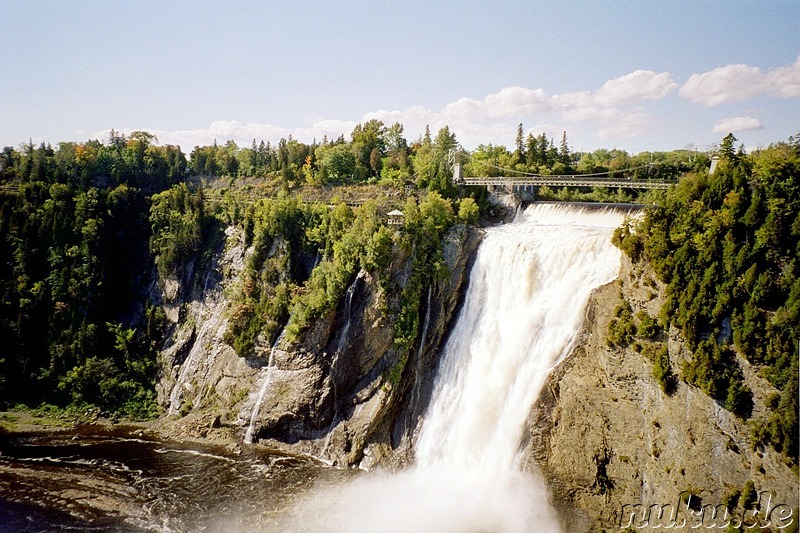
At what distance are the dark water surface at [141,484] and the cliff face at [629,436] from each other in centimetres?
1439

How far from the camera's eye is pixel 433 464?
1233 inches

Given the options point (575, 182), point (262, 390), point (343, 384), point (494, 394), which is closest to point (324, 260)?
point (343, 384)

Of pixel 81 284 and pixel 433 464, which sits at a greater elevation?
pixel 81 284

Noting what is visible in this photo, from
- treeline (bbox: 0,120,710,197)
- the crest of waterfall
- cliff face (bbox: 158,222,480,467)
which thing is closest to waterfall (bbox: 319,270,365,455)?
cliff face (bbox: 158,222,480,467)

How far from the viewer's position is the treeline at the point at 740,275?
841 inches

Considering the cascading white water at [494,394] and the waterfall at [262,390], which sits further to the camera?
the waterfall at [262,390]

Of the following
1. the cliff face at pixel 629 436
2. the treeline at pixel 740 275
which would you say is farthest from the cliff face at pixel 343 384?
the treeline at pixel 740 275

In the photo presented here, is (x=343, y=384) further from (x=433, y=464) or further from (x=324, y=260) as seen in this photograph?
(x=324, y=260)

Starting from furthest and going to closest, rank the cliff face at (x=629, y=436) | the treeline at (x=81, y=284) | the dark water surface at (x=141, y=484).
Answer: the treeline at (x=81, y=284) < the dark water surface at (x=141, y=484) < the cliff face at (x=629, y=436)

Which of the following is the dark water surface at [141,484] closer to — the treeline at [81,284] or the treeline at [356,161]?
the treeline at [81,284]

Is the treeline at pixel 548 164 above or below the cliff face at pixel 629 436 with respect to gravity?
above

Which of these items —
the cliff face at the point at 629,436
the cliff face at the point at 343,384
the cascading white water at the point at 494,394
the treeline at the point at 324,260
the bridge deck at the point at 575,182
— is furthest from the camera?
the bridge deck at the point at 575,182

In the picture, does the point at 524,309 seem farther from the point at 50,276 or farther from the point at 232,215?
the point at 50,276

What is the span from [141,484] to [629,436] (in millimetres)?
30332
